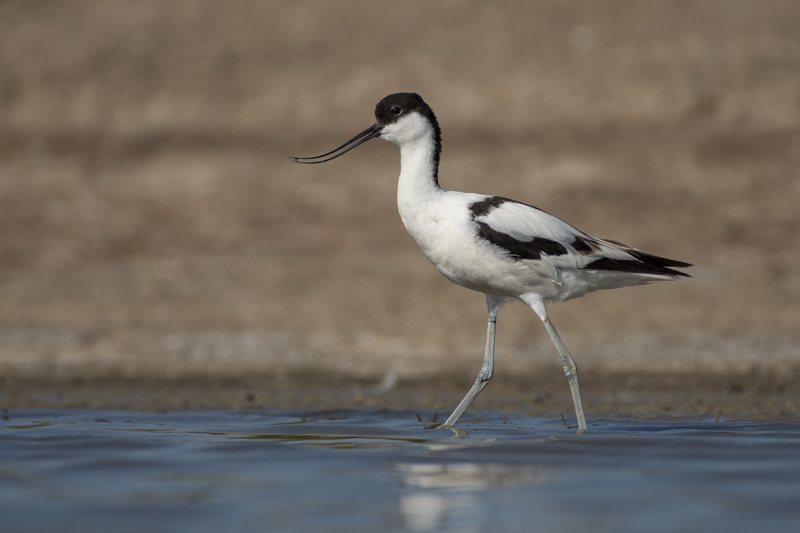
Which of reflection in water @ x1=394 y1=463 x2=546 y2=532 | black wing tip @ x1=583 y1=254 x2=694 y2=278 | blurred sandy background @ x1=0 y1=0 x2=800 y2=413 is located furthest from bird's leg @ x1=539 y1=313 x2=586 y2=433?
blurred sandy background @ x1=0 y1=0 x2=800 y2=413

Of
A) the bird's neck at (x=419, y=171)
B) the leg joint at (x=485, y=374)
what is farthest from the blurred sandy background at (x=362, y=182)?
the bird's neck at (x=419, y=171)

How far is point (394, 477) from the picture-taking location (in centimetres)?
466

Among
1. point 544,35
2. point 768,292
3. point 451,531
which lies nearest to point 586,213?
point 768,292

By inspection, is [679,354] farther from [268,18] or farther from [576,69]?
[268,18]

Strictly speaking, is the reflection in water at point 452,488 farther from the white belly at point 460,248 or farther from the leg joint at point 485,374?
the leg joint at point 485,374

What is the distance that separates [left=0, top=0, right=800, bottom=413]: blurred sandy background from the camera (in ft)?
32.5

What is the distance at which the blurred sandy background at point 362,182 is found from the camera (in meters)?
9.91

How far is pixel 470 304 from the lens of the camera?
11602mm

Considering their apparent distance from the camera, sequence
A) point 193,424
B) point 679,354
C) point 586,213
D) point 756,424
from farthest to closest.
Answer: point 586,213 < point 679,354 < point 193,424 < point 756,424

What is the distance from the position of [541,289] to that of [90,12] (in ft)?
59.2

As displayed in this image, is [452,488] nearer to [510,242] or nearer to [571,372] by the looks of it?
[510,242]

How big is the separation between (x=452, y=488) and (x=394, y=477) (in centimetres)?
38

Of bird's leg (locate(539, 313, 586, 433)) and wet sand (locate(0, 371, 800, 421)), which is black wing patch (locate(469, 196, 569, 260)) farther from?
wet sand (locate(0, 371, 800, 421))

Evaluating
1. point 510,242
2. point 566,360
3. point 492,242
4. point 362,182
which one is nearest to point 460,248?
point 492,242
